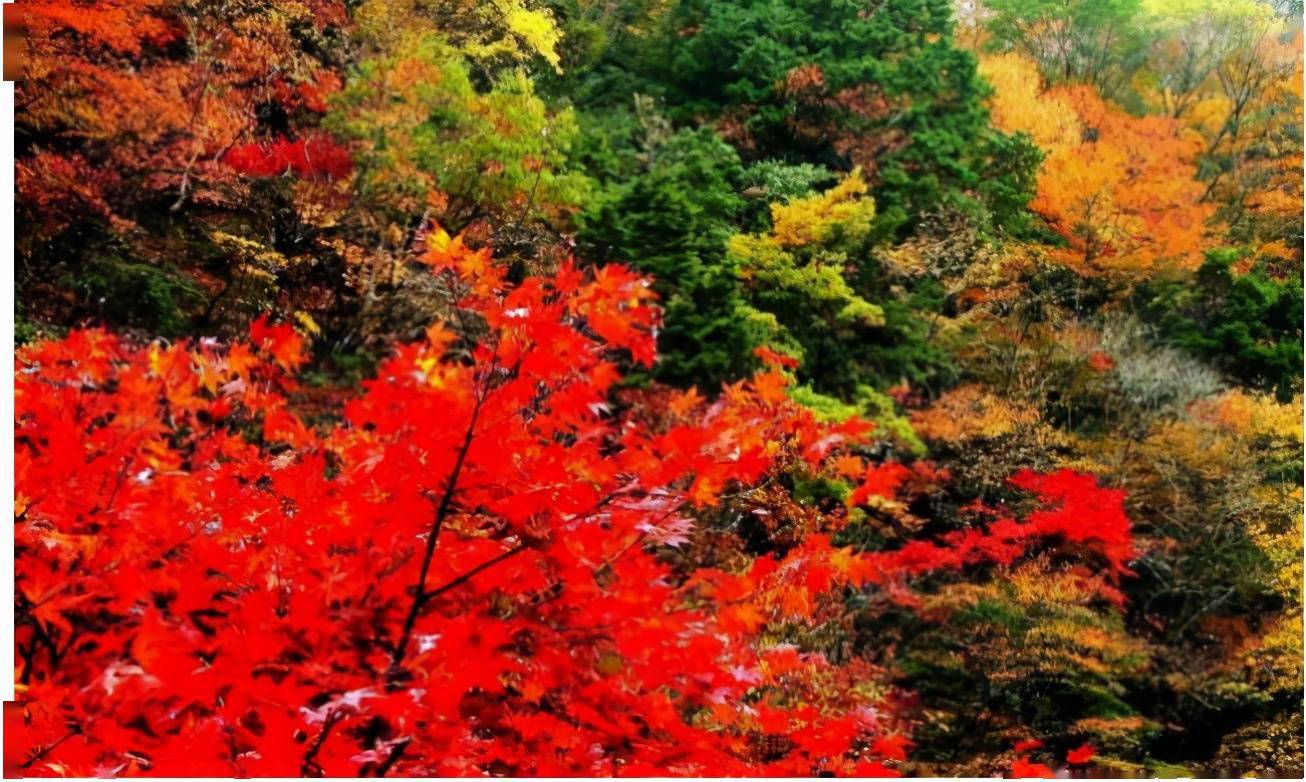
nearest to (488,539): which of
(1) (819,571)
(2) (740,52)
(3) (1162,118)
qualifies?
(1) (819,571)

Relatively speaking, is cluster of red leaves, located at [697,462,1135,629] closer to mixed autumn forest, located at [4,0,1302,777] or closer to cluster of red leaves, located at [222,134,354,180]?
mixed autumn forest, located at [4,0,1302,777]

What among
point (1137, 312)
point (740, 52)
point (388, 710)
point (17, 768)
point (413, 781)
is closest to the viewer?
point (388, 710)

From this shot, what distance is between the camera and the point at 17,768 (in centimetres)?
238

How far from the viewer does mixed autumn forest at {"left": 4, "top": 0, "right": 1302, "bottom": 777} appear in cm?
237

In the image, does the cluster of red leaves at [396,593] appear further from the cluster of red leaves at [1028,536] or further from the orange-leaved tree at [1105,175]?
the orange-leaved tree at [1105,175]

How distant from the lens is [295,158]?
4742 millimetres

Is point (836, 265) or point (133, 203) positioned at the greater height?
point (836, 265)

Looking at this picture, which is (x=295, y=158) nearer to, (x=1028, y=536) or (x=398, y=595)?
(x=398, y=595)

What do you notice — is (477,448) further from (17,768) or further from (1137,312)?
(1137,312)

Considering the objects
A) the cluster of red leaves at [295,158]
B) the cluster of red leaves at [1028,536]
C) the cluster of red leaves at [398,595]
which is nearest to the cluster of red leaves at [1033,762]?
the cluster of red leaves at [1028,536]

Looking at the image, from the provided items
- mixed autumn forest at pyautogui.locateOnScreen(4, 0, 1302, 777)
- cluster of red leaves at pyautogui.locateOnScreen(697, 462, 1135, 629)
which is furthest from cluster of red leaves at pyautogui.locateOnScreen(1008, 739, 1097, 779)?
cluster of red leaves at pyautogui.locateOnScreen(697, 462, 1135, 629)

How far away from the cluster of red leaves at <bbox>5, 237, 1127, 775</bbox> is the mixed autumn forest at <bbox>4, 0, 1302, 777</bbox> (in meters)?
0.01

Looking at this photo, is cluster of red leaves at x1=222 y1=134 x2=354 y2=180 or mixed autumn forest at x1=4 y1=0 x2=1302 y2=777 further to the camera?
cluster of red leaves at x1=222 y1=134 x2=354 y2=180

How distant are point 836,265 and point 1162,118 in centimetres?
218
